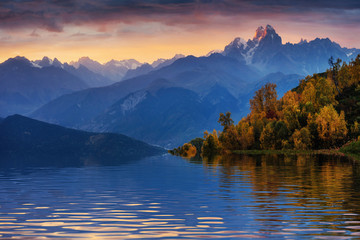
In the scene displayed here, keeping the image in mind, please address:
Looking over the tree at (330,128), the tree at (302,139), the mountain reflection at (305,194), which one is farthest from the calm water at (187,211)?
the tree at (330,128)

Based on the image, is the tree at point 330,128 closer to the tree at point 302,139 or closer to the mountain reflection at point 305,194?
the tree at point 302,139

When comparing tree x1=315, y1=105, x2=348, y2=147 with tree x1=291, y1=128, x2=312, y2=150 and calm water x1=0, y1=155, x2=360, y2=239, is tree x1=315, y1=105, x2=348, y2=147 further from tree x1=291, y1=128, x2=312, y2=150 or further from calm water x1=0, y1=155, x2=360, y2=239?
calm water x1=0, y1=155, x2=360, y2=239

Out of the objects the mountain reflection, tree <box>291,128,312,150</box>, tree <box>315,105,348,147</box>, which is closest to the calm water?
the mountain reflection

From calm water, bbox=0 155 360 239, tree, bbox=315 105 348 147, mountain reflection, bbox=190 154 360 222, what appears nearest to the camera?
calm water, bbox=0 155 360 239

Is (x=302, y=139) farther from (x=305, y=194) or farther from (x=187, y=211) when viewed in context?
(x=187, y=211)

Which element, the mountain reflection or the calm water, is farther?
the mountain reflection

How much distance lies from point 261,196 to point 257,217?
48.0 ft

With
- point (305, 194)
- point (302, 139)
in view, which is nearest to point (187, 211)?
point (305, 194)

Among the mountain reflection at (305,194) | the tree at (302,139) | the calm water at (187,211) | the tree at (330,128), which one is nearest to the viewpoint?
the calm water at (187,211)

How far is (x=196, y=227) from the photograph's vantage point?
3844 centimetres

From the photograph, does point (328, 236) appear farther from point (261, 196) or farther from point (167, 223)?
point (261, 196)

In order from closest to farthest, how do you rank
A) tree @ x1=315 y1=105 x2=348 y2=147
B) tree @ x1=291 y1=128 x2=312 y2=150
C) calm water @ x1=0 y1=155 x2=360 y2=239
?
1. calm water @ x1=0 y1=155 x2=360 y2=239
2. tree @ x1=315 y1=105 x2=348 y2=147
3. tree @ x1=291 y1=128 x2=312 y2=150

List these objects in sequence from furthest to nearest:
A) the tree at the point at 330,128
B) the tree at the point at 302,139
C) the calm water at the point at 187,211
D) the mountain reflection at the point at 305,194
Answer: the tree at the point at 302,139, the tree at the point at 330,128, the mountain reflection at the point at 305,194, the calm water at the point at 187,211

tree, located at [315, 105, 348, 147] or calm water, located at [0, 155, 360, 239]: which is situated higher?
tree, located at [315, 105, 348, 147]
